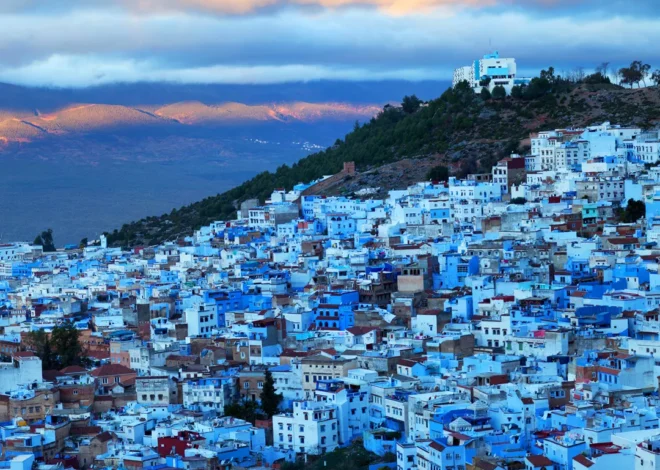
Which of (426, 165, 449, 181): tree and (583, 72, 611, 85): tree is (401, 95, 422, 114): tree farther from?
(426, 165, 449, 181): tree

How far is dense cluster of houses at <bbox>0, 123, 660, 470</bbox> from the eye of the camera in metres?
24.2

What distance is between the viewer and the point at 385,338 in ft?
101

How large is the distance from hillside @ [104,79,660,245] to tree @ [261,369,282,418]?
25.8 metres

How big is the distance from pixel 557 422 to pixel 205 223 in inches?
1418

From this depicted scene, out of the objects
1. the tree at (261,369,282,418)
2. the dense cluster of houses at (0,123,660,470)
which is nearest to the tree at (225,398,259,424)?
the tree at (261,369,282,418)

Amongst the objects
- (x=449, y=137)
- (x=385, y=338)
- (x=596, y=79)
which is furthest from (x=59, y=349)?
(x=596, y=79)

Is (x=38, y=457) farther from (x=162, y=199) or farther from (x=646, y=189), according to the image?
(x=162, y=199)

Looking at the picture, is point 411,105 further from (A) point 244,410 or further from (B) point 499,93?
(A) point 244,410

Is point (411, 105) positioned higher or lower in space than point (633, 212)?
higher

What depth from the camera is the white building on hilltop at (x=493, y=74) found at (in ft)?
198

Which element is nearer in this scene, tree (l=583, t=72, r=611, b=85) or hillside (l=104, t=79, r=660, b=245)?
hillside (l=104, t=79, r=660, b=245)

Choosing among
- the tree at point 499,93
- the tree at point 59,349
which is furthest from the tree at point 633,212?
the tree at point 499,93

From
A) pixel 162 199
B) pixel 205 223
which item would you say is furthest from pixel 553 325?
pixel 162 199

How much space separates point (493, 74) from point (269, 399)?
1430 inches
